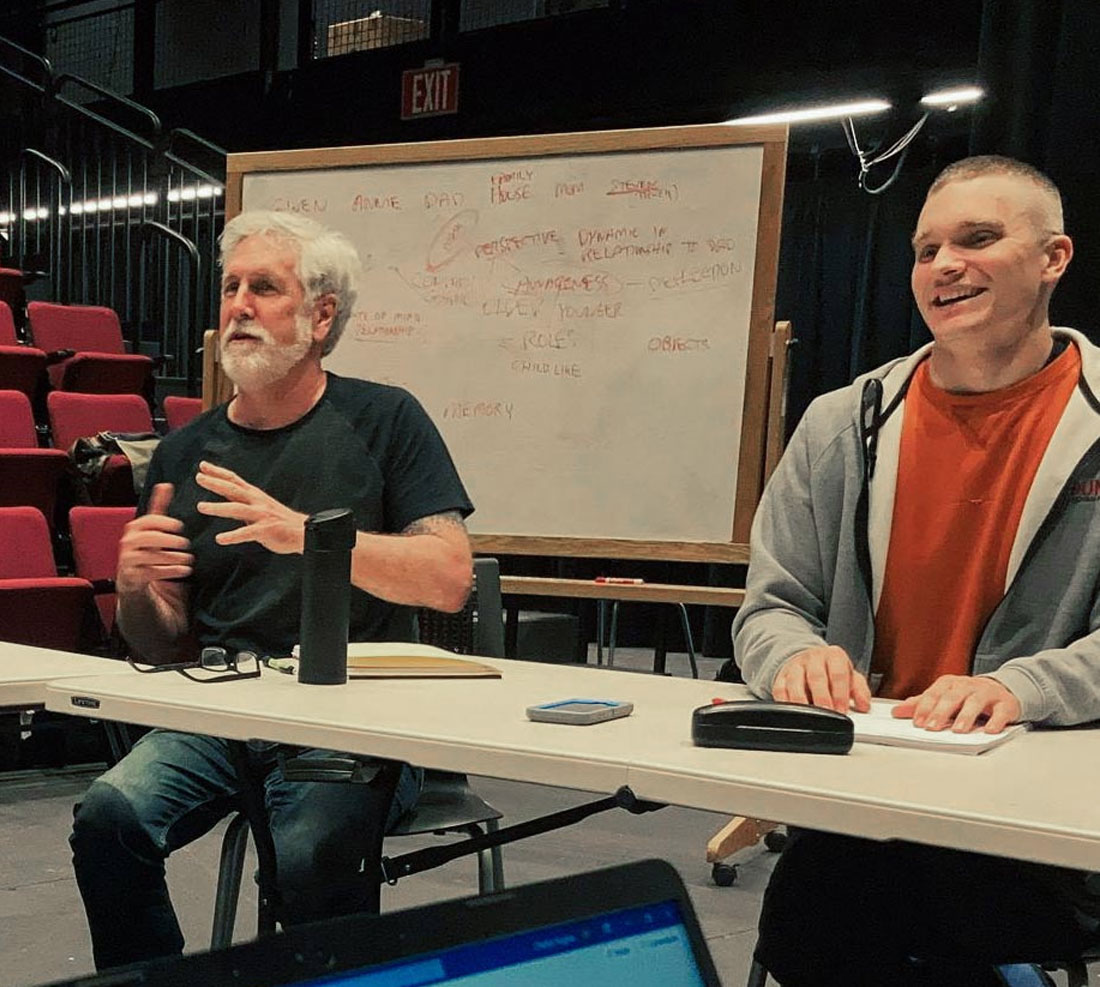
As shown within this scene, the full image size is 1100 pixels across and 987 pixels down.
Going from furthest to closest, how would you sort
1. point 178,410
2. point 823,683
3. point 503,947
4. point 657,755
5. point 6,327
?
point 6,327, point 178,410, point 823,683, point 657,755, point 503,947

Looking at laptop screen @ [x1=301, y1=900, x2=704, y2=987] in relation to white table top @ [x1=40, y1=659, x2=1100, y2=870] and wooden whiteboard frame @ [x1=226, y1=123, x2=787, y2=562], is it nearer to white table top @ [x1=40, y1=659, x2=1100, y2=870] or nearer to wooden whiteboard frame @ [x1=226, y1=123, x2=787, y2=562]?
white table top @ [x1=40, y1=659, x2=1100, y2=870]

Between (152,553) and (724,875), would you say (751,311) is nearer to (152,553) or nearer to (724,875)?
(724,875)

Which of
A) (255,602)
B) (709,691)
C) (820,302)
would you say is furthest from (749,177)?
(820,302)

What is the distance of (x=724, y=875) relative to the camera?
3146 millimetres

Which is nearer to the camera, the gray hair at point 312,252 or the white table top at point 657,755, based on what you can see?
the white table top at point 657,755

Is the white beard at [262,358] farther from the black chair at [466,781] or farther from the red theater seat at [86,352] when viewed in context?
the red theater seat at [86,352]

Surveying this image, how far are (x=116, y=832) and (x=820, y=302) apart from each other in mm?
6418

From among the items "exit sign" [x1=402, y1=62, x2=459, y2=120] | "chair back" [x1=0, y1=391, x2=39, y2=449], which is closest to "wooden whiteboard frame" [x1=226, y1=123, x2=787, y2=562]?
"chair back" [x1=0, y1=391, x2=39, y2=449]

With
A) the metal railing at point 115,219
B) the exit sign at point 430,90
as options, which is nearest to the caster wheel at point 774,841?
the metal railing at point 115,219

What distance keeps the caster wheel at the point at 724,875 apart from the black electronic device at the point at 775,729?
2.09 m

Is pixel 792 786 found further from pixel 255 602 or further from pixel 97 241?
pixel 97 241

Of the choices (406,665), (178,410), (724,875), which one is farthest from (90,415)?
(406,665)

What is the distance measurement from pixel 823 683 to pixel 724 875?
1.88m

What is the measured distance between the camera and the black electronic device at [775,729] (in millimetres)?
1139
